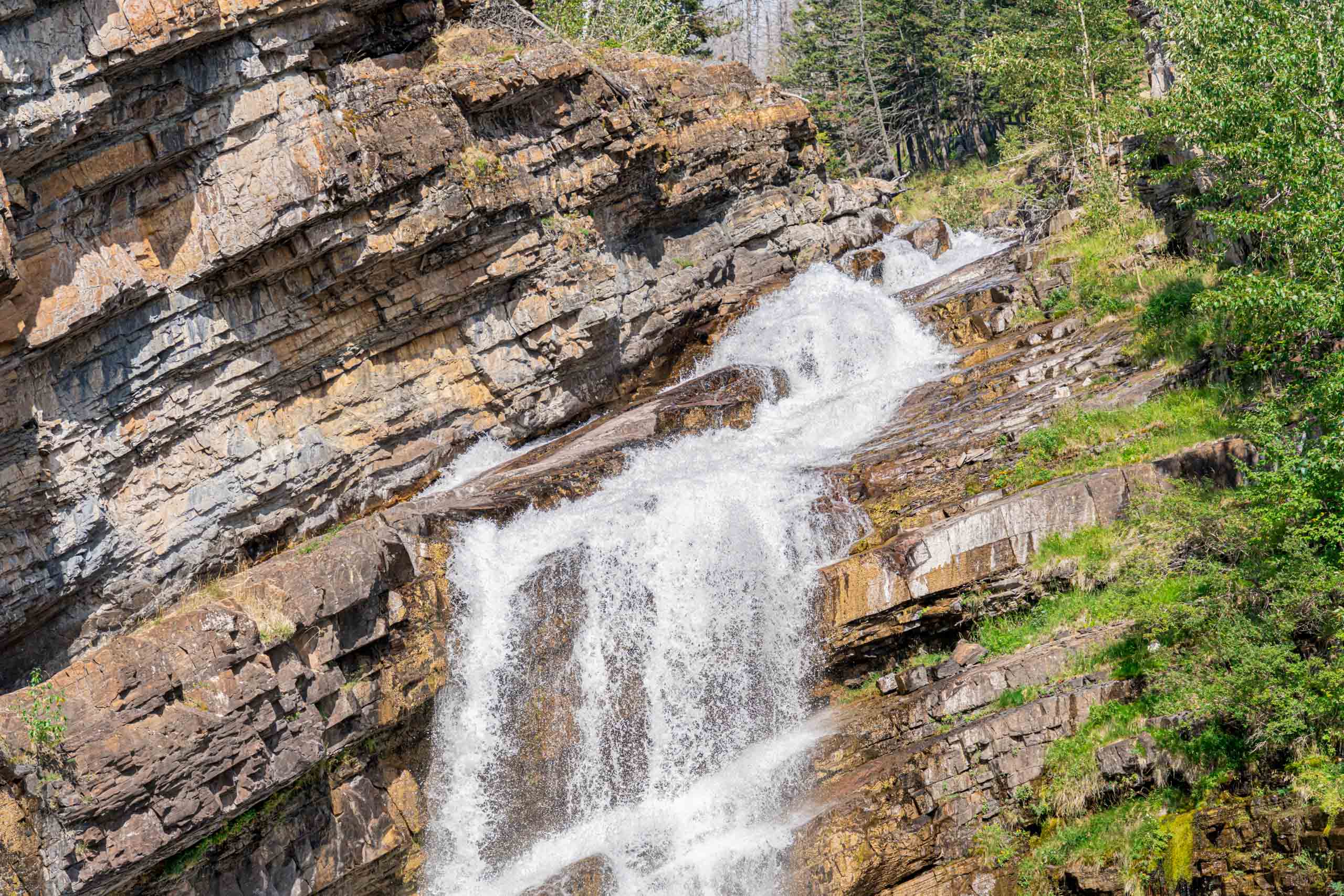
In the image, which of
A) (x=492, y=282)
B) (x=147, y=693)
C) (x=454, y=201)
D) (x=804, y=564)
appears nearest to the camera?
(x=147, y=693)

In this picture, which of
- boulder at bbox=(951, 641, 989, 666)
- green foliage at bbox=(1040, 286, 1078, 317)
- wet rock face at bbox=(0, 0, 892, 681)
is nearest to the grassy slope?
boulder at bbox=(951, 641, 989, 666)

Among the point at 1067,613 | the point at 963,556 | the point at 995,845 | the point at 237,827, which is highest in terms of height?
the point at 963,556

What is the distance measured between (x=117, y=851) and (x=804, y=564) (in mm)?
10406

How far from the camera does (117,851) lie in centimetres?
1470

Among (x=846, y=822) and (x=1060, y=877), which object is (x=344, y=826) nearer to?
(x=846, y=822)

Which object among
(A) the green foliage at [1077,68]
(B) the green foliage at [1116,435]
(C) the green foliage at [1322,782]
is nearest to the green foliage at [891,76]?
(A) the green foliage at [1077,68]

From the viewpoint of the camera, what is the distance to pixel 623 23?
35156 millimetres

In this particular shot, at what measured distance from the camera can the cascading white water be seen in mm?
→ 16438

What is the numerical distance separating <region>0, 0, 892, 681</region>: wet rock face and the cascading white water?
5518 mm

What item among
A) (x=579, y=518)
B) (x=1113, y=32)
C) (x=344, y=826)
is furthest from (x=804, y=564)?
(x=1113, y=32)

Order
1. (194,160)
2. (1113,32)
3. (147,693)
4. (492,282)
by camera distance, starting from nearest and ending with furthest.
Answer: (147,693) < (194,160) < (492,282) < (1113,32)

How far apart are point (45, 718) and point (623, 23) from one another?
88.5 ft

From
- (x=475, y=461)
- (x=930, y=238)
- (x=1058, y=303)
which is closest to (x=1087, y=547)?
(x=1058, y=303)

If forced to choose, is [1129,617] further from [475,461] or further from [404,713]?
[475,461]
